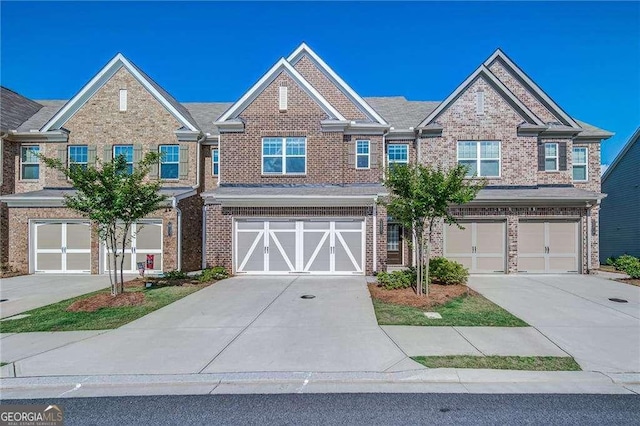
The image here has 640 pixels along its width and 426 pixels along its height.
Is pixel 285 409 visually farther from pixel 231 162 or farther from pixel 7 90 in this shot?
pixel 7 90

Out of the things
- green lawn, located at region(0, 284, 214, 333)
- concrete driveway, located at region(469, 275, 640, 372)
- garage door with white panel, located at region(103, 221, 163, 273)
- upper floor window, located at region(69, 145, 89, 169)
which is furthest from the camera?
upper floor window, located at region(69, 145, 89, 169)

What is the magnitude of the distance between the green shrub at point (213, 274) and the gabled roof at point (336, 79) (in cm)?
947

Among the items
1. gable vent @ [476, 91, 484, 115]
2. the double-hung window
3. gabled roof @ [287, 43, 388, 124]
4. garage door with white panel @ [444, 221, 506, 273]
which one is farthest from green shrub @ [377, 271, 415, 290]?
the double-hung window

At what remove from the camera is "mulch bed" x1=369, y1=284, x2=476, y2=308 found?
31.7 feet

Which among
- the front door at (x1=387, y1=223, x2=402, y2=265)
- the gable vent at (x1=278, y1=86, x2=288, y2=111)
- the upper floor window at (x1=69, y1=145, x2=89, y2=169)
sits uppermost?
the gable vent at (x1=278, y1=86, x2=288, y2=111)

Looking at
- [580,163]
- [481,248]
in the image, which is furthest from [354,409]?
[580,163]

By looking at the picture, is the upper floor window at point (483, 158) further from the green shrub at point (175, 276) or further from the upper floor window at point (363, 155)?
the green shrub at point (175, 276)

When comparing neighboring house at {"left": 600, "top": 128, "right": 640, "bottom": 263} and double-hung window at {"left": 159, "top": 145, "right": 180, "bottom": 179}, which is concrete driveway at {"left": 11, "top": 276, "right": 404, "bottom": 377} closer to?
double-hung window at {"left": 159, "top": 145, "right": 180, "bottom": 179}

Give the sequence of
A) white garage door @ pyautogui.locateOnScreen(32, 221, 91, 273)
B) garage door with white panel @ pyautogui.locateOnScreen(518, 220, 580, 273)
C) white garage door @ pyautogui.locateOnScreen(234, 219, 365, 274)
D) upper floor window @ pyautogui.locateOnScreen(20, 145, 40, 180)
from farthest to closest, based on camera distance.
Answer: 1. upper floor window @ pyautogui.locateOnScreen(20, 145, 40, 180)
2. white garage door @ pyautogui.locateOnScreen(32, 221, 91, 273)
3. garage door with white panel @ pyautogui.locateOnScreen(518, 220, 580, 273)
4. white garage door @ pyautogui.locateOnScreen(234, 219, 365, 274)

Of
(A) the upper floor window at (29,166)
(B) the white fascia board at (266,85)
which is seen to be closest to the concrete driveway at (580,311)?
(B) the white fascia board at (266,85)

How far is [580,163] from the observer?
17406mm

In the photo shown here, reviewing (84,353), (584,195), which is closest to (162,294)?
(84,353)

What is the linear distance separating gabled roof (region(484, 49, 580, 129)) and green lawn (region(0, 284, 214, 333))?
728 inches

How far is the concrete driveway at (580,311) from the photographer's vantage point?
6.26 m
